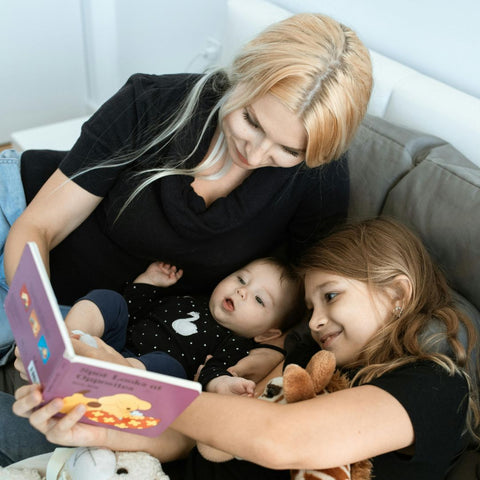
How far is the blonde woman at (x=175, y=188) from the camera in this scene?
120cm

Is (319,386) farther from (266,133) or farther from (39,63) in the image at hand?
(39,63)

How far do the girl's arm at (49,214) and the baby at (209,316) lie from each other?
22 centimetres

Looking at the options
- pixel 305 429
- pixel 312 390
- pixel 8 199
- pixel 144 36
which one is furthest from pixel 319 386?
pixel 144 36

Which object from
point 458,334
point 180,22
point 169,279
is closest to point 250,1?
point 180,22

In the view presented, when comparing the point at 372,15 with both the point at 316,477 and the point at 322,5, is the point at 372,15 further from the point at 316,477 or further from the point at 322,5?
the point at 316,477

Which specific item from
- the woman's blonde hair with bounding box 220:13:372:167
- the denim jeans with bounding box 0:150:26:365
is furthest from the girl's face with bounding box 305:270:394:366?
the denim jeans with bounding box 0:150:26:365

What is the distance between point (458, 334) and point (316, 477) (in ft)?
1.36

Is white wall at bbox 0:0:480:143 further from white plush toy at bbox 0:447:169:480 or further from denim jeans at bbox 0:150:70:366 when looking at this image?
white plush toy at bbox 0:447:169:480

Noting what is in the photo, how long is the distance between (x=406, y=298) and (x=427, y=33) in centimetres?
90

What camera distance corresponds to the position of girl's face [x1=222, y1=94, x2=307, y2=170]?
3.58 feet

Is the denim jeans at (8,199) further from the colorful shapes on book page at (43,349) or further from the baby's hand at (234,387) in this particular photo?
the colorful shapes on book page at (43,349)

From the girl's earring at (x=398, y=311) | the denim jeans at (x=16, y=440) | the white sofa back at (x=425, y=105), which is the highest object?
the white sofa back at (x=425, y=105)

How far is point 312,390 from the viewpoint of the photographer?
105cm

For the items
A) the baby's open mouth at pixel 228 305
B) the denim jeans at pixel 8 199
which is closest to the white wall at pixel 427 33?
the baby's open mouth at pixel 228 305
